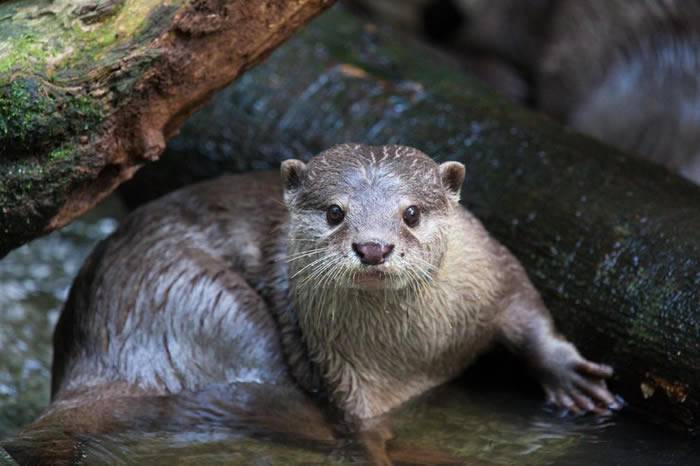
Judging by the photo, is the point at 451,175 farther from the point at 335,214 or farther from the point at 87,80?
the point at 87,80

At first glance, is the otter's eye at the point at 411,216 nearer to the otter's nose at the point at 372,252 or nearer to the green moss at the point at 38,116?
the otter's nose at the point at 372,252

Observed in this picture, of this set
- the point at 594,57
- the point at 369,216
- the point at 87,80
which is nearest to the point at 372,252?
the point at 369,216

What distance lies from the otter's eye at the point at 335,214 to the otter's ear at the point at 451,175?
383 mm

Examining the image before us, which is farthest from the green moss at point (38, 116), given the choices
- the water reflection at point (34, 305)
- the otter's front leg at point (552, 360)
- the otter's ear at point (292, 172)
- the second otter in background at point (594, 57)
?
the second otter in background at point (594, 57)

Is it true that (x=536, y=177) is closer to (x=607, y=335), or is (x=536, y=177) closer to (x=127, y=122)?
(x=607, y=335)

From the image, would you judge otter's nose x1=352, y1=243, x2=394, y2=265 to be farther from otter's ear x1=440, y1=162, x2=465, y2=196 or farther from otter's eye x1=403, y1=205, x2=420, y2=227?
otter's ear x1=440, y1=162, x2=465, y2=196

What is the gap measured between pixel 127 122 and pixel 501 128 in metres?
1.71

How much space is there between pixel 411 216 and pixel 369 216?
0.16 metres

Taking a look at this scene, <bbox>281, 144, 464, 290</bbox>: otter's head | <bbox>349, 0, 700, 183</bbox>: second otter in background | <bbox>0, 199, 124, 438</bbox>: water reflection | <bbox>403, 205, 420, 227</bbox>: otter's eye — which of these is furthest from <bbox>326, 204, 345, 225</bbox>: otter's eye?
<bbox>349, 0, 700, 183</bbox>: second otter in background

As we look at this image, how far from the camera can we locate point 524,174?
13.7 ft

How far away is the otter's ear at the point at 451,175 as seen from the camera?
3432mm

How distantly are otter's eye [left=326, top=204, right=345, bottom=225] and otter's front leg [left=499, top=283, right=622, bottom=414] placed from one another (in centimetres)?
84

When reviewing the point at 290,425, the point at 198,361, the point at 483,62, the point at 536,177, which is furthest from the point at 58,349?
the point at 483,62

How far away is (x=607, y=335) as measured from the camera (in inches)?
146
